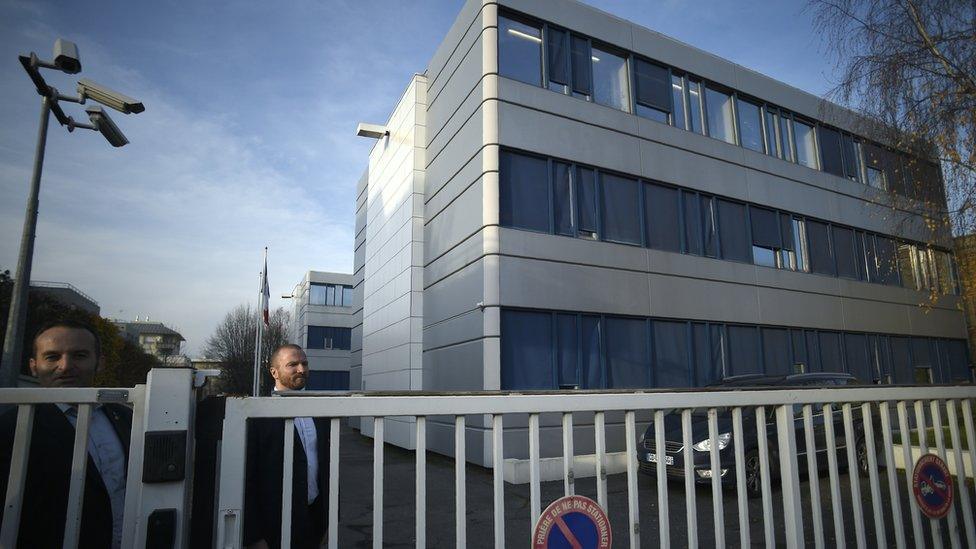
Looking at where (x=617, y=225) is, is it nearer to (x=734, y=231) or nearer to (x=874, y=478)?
(x=734, y=231)

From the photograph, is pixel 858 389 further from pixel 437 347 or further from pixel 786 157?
pixel 786 157

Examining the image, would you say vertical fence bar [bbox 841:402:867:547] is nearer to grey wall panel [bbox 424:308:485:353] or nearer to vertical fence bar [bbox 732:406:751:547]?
vertical fence bar [bbox 732:406:751:547]

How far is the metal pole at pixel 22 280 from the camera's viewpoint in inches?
297

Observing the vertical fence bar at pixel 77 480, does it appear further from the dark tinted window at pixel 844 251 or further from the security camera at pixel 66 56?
the dark tinted window at pixel 844 251

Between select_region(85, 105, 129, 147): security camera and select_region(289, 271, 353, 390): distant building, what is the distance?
111 ft

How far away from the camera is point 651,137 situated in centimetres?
1380

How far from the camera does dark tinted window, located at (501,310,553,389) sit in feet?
36.5

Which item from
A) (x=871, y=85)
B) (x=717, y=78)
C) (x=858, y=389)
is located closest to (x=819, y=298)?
(x=717, y=78)

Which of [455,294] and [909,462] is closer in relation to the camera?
[909,462]

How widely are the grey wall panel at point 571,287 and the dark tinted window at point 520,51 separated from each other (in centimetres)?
438

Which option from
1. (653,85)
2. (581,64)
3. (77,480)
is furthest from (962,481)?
(653,85)

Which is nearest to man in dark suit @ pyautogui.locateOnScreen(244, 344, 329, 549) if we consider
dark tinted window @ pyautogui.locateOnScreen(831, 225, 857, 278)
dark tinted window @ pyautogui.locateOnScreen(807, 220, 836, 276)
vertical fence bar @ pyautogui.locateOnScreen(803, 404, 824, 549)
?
vertical fence bar @ pyautogui.locateOnScreen(803, 404, 824, 549)

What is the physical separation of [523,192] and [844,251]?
12189 mm

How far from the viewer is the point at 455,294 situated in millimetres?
12773
